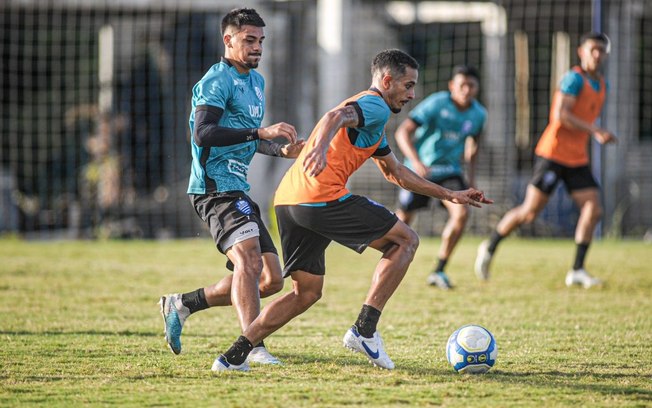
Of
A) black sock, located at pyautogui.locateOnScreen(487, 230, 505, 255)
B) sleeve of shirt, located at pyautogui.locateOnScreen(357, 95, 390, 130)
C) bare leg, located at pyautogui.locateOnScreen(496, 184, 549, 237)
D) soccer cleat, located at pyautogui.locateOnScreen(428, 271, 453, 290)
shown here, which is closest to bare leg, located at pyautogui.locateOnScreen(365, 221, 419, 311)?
sleeve of shirt, located at pyautogui.locateOnScreen(357, 95, 390, 130)

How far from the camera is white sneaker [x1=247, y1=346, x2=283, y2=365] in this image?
5867 millimetres

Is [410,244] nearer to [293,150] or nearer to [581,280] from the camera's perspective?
[293,150]

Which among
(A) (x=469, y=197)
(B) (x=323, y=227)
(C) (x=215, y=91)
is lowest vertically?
(B) (x=323, y=227)

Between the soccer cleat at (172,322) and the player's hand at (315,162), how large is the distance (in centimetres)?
153

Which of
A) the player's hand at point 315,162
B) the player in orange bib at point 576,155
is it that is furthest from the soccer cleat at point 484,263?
the player's hand at point 315,162

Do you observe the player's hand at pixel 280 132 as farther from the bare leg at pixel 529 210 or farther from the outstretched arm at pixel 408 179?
the bare leg at pixel 529 210

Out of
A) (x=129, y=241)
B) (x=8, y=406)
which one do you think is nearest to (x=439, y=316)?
(x=8, y=406)

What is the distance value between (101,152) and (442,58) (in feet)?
24.2

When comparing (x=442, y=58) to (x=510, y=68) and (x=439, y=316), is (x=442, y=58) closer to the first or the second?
(x=510, y=68)

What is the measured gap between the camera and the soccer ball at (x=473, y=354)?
223 inches

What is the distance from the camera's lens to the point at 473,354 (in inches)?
223

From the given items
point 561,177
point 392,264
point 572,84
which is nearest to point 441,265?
point 561,177

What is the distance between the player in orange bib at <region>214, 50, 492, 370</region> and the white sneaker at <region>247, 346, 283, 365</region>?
25cm

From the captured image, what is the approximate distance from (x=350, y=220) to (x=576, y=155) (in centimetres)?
550
